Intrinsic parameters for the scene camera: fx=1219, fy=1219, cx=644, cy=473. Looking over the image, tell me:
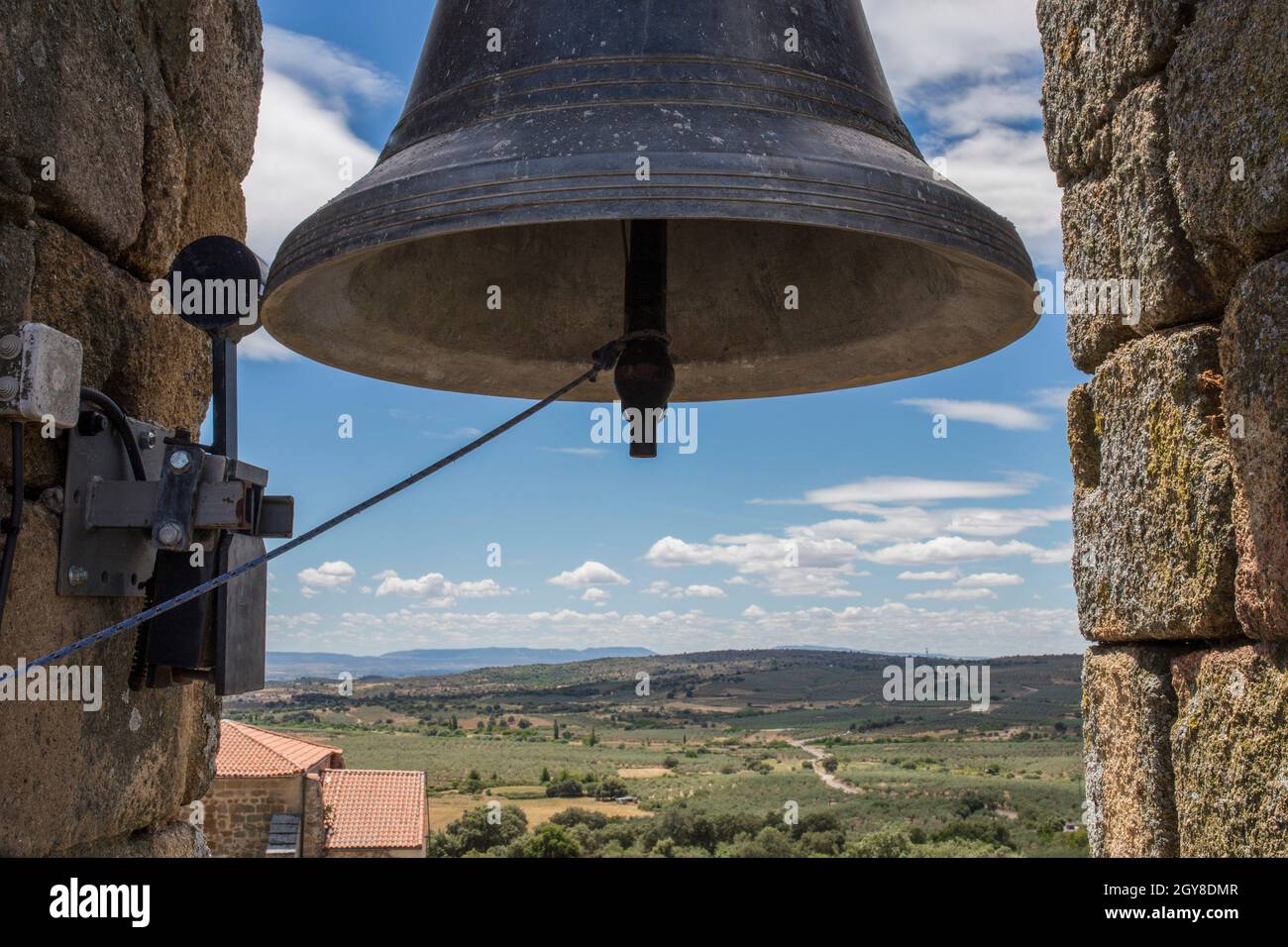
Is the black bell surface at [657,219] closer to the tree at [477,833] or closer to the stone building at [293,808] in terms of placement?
the stone building at [293,808]

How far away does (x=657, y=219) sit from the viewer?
7.82 ft

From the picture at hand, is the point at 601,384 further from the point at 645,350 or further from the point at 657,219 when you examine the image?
the point at 657,219

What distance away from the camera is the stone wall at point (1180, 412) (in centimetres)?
191

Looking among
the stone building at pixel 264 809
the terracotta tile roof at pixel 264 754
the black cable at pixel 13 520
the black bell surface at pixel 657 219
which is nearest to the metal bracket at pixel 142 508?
the black cable at pixel 13 520

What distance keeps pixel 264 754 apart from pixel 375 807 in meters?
4.05

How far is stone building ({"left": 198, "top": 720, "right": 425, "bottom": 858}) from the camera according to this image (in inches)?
640

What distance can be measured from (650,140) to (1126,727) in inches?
58.6

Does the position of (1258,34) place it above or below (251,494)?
above

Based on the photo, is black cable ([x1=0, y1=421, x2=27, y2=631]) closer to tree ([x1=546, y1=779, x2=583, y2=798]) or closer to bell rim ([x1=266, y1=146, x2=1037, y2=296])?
bell rim ([x1=266, y1=146, x2=1037, y2=296])

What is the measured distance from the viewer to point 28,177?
6.49 feet
